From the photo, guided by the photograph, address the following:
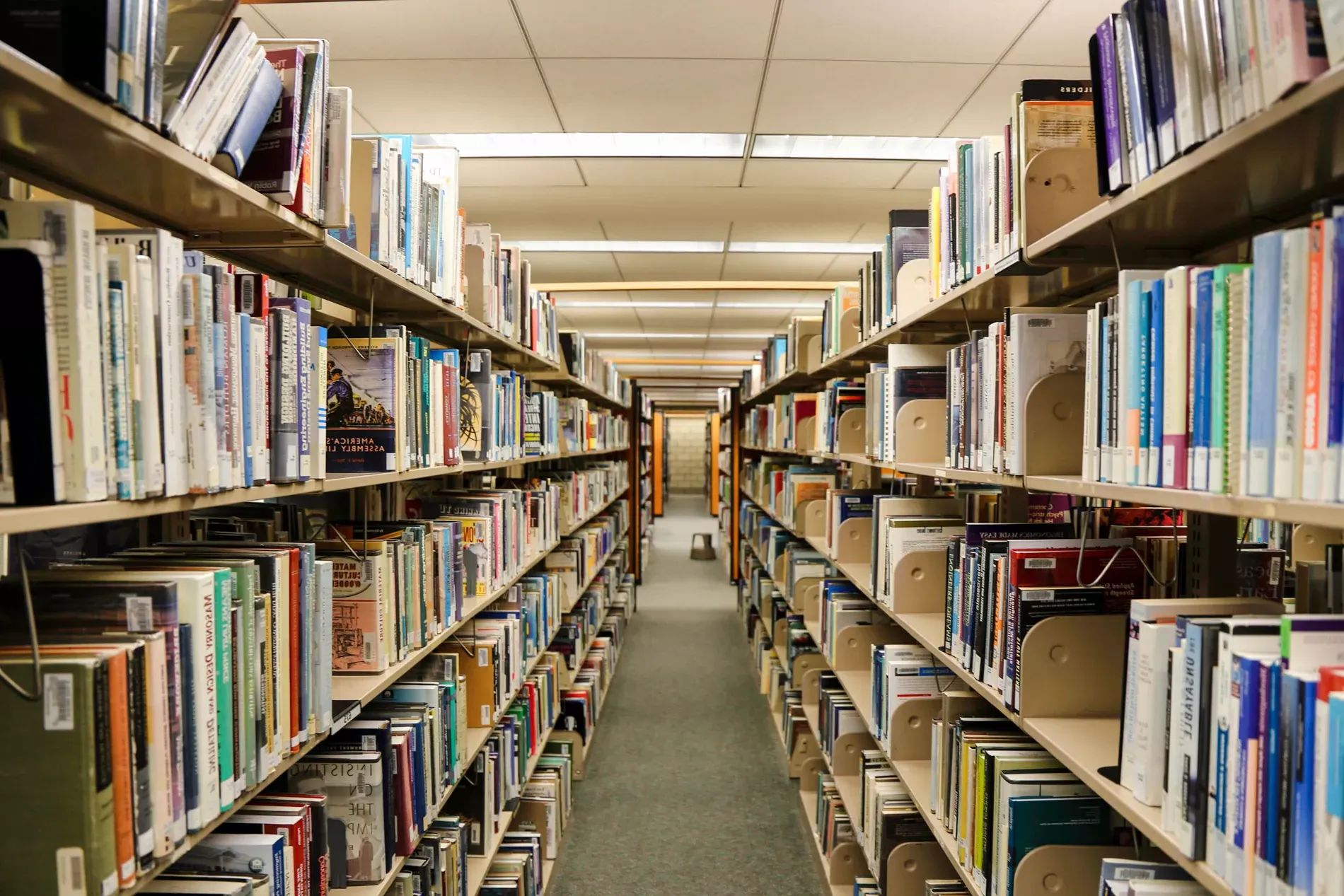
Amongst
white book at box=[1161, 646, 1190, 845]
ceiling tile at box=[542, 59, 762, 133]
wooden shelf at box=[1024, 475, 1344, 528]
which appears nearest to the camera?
wooden shelf at box=[1024, 475, 1344, 528]

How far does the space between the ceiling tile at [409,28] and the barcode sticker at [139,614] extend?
241cm

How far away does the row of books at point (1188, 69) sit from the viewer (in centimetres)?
85

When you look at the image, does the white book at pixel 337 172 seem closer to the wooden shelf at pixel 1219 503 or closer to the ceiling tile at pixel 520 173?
the wooden shelf at pixel 1219 503

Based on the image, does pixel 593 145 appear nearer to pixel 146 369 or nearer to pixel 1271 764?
pixel 146 369

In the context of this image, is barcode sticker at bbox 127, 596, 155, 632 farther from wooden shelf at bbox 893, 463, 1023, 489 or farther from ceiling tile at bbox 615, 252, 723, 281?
ceiling tile at bbox 615, 252, 723, 281

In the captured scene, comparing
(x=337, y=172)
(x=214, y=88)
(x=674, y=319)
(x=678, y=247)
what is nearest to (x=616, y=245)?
(x=678, y=247)

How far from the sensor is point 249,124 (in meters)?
1.25

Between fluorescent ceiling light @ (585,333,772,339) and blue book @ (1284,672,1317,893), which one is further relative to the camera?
fluorescent ceiling light @ (585,333,772,339)

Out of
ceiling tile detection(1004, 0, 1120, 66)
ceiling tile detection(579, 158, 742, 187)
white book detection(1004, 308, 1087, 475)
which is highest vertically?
ceiling tile detection(1004, 0, 1120, 66)

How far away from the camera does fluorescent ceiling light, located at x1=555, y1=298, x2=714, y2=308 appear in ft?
26.1

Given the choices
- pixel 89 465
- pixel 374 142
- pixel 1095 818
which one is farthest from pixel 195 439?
pixel 1095 818

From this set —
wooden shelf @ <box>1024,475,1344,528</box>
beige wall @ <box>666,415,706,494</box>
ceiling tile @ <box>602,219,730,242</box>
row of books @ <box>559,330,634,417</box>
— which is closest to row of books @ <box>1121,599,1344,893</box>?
wooden shelf @ <box>1024,475,1344,528</box>

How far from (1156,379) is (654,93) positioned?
9.29 ft

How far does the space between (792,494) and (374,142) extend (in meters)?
3.07
